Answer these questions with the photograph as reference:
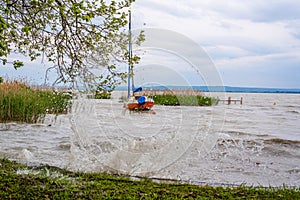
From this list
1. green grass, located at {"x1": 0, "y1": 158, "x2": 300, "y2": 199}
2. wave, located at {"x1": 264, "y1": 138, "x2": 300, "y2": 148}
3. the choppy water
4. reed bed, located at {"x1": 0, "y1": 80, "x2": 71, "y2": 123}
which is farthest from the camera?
reed bed, located at {"x1": 0, "y1": 80, "x2": 71, "y2": 123}

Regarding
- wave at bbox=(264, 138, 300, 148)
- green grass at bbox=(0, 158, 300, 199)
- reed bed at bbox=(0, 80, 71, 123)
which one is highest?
reed bed at bbox=(0, 80, 71, 123)

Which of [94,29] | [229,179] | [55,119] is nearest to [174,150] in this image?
[229,179]

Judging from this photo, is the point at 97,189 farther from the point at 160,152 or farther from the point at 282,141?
the point at 282,141

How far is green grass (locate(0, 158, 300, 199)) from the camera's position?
146 inches

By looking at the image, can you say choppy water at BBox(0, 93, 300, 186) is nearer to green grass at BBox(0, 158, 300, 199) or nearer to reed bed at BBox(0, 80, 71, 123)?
reed bed at BBox(0, 80, 71, 123)

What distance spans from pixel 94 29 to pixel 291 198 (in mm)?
2916

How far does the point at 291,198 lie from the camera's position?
4078 mm

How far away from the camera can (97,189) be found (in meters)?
3.95

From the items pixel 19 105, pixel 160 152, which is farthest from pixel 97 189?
pixel 19 105

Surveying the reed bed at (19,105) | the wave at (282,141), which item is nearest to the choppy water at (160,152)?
the wave at (282,141)

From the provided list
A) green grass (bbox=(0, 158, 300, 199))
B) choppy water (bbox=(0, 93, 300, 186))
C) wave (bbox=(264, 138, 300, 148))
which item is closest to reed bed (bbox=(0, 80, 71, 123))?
choppy water (bbox=(0, 93, 300, 186))

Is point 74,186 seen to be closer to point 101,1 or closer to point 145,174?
point 145,174

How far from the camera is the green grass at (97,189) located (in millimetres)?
3699

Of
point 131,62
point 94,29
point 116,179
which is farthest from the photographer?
point 116,179
